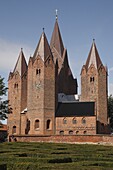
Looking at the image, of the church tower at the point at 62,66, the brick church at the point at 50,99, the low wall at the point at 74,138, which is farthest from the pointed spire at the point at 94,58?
the low wall at the point at 74,138

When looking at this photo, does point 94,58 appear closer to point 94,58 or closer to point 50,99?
point 94,58

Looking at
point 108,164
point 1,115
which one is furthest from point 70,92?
point 108,164

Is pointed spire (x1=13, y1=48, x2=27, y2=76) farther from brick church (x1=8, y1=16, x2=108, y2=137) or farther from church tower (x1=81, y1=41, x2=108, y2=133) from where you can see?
church tower (x1=81, y1=41, x2=108, y2=133)

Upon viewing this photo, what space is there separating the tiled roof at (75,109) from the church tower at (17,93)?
8.90 m

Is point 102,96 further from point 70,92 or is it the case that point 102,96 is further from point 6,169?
point 6,169

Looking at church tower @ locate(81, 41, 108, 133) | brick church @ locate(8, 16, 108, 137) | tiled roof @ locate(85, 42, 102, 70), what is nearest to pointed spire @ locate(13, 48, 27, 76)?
brick church @ locate(8, 16, 108, 137)

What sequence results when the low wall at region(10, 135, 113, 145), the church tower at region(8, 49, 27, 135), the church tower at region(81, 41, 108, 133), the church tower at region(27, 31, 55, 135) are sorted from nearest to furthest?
the low wall at region(10, 135, 113, 145) < the church tower at region(27, 31, 55, 135) < the church tower at region(81, 41, 108, 133) < the church tower at region(8, 49, 27, 135)

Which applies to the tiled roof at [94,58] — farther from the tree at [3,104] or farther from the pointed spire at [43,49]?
the tree at [3,104]

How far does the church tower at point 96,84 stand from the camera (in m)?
72.0

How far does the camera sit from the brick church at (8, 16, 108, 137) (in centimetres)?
6794

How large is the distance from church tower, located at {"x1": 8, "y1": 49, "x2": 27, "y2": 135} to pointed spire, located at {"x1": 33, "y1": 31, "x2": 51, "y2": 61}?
6.46 m

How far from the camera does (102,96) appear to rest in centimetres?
7338

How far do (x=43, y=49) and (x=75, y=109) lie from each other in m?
13.7

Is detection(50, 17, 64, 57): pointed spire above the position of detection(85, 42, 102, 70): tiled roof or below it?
above
